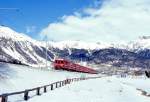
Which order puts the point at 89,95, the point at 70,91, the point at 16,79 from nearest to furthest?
the point at 89,95 → the point at 70,91 → the point at 16,79

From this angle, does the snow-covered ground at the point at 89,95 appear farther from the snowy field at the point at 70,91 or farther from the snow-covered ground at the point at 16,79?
the snow-covered ground at the point at 16,79

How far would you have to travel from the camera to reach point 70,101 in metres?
34.5

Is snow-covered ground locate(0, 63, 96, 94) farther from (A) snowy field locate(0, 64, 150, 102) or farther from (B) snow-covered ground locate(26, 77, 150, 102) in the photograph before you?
(B) snow-covered ground locate(26, 77, 150, 102)

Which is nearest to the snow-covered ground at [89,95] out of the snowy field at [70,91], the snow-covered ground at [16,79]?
the snowy field at [70,91]

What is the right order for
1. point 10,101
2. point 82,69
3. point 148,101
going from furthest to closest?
point 82,69, point 148,101, point 10,101

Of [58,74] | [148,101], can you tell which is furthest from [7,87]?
[58,74]

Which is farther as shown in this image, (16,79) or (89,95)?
(16,79)

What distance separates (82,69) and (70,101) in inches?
5408

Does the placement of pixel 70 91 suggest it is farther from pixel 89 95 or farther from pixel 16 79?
pixel 16 79

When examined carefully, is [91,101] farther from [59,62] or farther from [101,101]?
[59,62]

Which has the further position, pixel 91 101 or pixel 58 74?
pixel 58 74

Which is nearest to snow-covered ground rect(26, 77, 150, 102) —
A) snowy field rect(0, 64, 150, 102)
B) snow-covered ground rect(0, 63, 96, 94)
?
snowy field rect(0, 64, 150, 102)

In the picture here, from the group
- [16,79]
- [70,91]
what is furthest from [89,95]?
[16,79]

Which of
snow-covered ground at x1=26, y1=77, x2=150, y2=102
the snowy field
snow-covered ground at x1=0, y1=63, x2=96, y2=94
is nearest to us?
snow-covered ground at x1=26, y1=77, x2=150, y2=102
